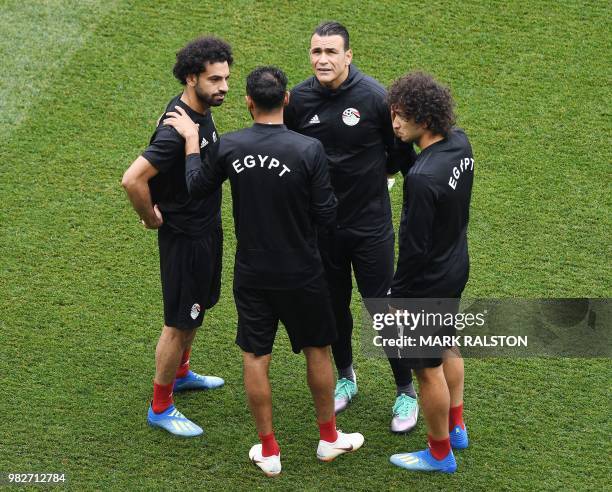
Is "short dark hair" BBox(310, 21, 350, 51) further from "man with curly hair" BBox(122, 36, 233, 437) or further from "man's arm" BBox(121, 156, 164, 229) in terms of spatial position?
"man's arm" BBox(121, 156, 164, 229)

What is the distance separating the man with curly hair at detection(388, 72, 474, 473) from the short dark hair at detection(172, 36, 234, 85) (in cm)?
82

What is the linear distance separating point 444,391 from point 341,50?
5.45ft

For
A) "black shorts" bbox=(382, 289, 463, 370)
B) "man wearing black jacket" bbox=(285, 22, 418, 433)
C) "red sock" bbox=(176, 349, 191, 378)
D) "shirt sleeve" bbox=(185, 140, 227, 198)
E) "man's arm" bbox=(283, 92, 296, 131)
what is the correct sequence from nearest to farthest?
1. "shirt sleeve" bbox=(185, 140, 227, 198)
2. "black shorts" bbox=(382, 289, 463, 370)
3. "man wearing black jacket" bbox=(285, 22, 418, 433)
4. "man's arm" bbox=(283, 92, 296, 131)
5. "red sock" bbox=(176, 349, 191, 378)

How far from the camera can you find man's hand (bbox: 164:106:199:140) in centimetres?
469

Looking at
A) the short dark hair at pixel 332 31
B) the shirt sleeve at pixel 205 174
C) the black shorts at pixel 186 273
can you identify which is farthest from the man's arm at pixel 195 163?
the short dark hair at pixel 332 31

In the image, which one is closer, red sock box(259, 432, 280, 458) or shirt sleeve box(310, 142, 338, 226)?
shirt sleeve box(310, 142, 338, 226)

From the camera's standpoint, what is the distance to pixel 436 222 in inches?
176

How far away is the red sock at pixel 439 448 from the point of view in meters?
4.84

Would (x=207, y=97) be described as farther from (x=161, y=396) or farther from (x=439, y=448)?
(x=439, y=448)

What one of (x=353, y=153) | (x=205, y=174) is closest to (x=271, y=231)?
(x=205, y=174)

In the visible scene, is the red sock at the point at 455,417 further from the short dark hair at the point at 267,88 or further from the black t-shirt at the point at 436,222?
the short dark hair at the point at 267,88

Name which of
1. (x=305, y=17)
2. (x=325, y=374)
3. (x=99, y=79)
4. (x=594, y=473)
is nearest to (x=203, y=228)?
(x=325, y=374)

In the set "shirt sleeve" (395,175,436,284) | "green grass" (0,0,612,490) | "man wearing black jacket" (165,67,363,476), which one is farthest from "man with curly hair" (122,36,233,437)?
"shirt sleeve" (395,175,436,284)

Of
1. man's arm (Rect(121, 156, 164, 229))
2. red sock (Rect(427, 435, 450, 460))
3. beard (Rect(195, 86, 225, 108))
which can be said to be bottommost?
red sock (Rect(427, 435, 450, 460))
